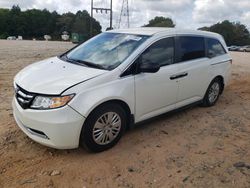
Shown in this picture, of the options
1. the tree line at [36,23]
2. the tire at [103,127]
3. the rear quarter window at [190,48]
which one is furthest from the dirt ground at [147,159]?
the tree line at [36,23]

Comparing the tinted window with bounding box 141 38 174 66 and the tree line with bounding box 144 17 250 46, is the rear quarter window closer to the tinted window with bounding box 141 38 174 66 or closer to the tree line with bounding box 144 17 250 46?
the tinted window with bounding box 141 38 174 66

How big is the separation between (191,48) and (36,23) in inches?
4031

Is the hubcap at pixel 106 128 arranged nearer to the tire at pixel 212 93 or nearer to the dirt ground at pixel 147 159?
the dirt ground at pixel 147 159

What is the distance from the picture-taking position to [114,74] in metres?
3.88

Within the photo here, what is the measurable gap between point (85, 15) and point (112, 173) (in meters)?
89.9

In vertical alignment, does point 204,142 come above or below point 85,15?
below

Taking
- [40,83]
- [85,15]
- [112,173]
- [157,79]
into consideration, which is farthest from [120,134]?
[85,15]

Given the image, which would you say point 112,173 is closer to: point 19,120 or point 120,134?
point 120,134

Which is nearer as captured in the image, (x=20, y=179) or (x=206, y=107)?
(x=20, y=179)

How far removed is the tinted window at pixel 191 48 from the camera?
4977mm

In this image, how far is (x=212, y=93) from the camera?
606 cm

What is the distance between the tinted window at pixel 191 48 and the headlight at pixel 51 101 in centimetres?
234

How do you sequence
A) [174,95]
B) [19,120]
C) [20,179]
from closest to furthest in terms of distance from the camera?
1. [20,179]
2. [19,120]
3. [174,95]

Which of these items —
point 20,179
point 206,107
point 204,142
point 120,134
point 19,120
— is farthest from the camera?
point 206,107
